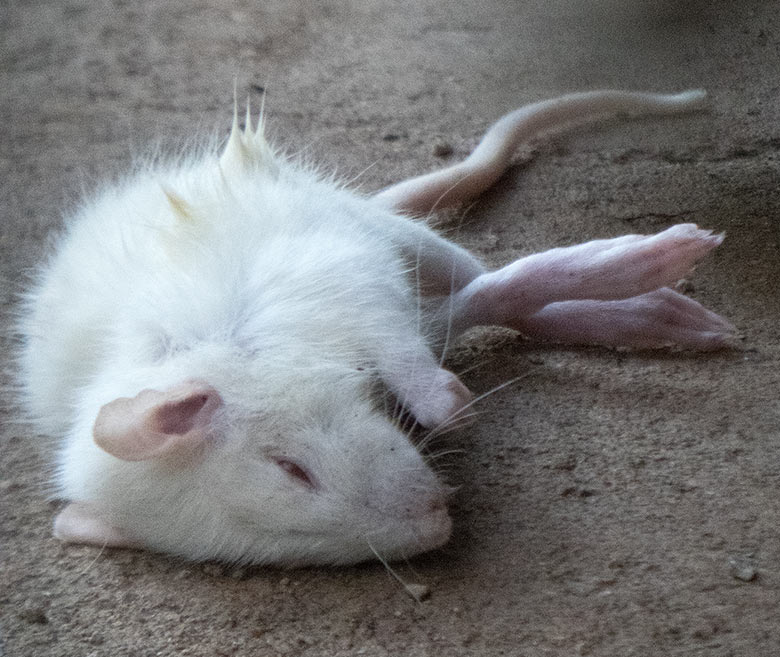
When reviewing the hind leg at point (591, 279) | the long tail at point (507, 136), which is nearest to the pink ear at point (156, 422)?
the hind leg at point (591, 279)

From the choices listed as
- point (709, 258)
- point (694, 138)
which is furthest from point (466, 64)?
point (709, 258)

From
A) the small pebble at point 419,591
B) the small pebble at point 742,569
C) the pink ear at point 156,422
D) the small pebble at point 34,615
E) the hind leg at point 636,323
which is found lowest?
the small pebble at point 34,615

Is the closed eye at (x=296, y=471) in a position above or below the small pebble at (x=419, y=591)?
above

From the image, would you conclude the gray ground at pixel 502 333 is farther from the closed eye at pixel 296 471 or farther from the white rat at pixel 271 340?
the closed eye at pixel 296 471

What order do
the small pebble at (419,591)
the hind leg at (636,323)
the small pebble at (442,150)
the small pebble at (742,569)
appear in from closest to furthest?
the small pebble at (742,569) → the small pebble at (419,591) → the hind leg at (636,323) → the small pebble at (442,150)

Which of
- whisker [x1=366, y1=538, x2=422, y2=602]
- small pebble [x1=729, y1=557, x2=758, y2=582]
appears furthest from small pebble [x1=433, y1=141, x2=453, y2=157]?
small pebble [x1=729, y1=557, x2=758, y2=582]

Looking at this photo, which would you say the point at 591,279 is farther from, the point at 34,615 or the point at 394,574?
the point at 34,615
